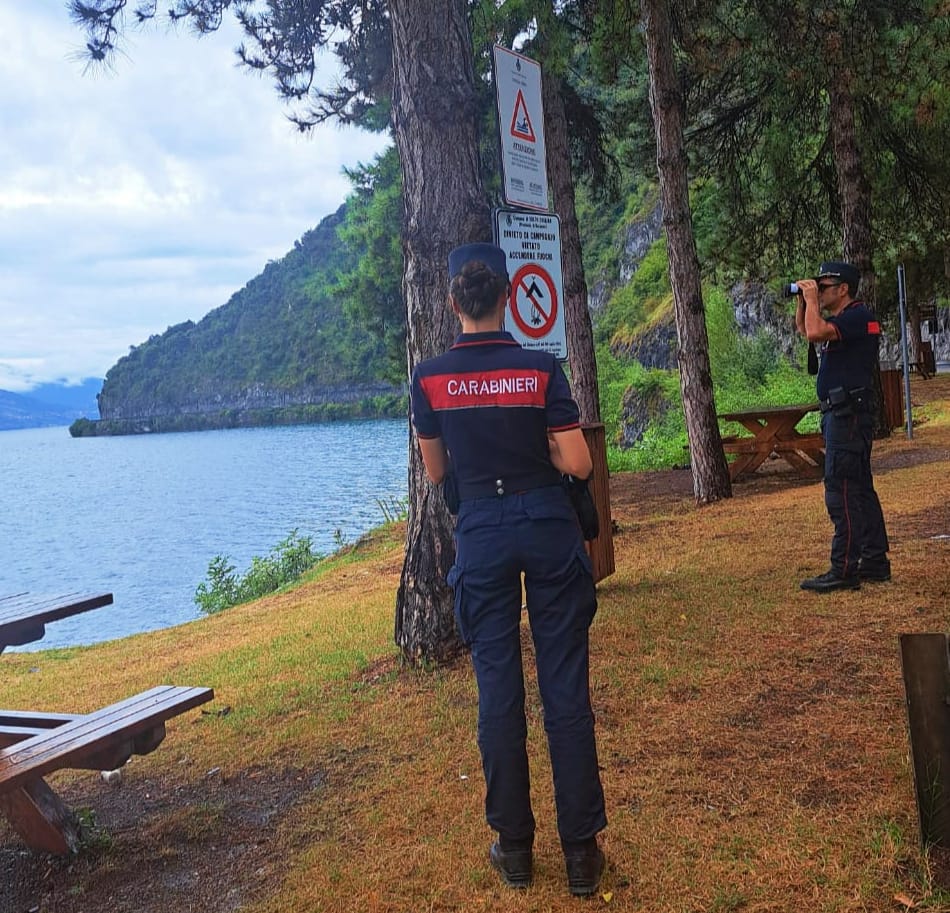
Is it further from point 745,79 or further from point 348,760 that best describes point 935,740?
point 745,79

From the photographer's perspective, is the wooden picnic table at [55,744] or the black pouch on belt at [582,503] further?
the wooden picnic table at [55,744]

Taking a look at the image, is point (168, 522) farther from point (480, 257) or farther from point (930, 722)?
point (930, 722)

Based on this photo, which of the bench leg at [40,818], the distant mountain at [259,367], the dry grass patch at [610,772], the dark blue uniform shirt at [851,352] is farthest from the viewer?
the distant mountain at [259,367]

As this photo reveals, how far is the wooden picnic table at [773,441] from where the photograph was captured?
11984 millimetres

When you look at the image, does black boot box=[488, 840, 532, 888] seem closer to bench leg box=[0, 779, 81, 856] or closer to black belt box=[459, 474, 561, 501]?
black belt box=[459, 474, 561, 501]

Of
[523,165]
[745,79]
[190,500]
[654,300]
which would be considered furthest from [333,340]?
[523,165]

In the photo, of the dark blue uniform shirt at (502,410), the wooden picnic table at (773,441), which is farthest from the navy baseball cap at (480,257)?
the wooden picnic table at (773,441)

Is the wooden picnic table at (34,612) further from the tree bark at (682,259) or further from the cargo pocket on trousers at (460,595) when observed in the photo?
the tree bark at (682,259)

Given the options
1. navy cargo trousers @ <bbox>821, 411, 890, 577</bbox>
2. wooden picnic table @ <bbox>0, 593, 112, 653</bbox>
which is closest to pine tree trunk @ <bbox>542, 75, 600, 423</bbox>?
navy cargo trousers @ <bbox>821, 411, 890, 577</bbox>

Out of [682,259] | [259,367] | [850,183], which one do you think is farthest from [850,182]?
[259,367]

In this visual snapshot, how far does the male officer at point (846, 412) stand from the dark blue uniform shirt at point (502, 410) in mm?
3165

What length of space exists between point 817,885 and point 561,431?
1544mm

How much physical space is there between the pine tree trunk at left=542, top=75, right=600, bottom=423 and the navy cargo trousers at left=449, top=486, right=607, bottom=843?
8368 millimetres

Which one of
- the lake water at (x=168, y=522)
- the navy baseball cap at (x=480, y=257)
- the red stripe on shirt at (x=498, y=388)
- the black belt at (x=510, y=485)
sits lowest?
the lake water at (x=168, y=522)
